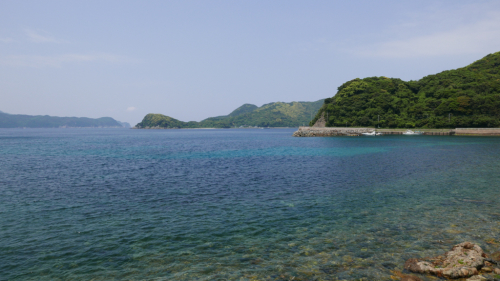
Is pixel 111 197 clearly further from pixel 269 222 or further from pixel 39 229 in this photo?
pixel 269 222

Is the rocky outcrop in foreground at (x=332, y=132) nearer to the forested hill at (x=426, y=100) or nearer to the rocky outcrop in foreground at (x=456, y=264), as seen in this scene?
the forested hill at (x=426, y=100)

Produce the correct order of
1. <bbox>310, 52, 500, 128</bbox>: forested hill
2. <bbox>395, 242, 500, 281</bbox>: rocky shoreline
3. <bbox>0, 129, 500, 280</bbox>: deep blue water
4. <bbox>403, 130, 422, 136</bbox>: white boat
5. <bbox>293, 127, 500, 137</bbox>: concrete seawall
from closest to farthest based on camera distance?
<bbox>395, 242, 500, 281</bbox>: rocky shoreline, <bbox>0, 129, 500, 280</bbox>: deep blue water, <bbox>293, 127, 500, 137</bbox>: concrete seawall, <bbox>403, 130, 422, 136</bbox>: white boat, <bbox>310, 52, 500, 128</bbox>: forested hill

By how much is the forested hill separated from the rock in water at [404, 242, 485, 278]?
474 ft

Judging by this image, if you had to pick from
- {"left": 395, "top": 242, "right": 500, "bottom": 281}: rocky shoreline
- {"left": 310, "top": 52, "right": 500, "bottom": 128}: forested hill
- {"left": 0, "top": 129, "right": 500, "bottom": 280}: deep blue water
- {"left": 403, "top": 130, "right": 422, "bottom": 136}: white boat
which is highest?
{"left": 310, "top": 52, "right": 500, "bottom": 128}: forested hill

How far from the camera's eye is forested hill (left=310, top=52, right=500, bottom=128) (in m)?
127

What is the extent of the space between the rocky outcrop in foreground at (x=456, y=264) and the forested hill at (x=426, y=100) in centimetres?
14442

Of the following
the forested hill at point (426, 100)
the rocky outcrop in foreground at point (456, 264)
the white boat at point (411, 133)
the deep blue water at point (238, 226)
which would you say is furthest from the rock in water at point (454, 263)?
the forested hill at point (426, 100)

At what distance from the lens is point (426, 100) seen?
15200 centimetres

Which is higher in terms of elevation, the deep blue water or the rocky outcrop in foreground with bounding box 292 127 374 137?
the rocky outcrop in foreground with bounding box 292 127 374 137

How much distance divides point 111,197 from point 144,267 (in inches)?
543

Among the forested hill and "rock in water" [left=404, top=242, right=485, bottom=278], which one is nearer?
"rock in water" [left=404, top=242, right=485, bottom=278]

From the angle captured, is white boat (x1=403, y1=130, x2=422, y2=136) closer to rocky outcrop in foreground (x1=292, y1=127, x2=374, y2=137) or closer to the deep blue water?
rocky outcrop in foreground (x1=292, y1=127, x2=374, y2=137)

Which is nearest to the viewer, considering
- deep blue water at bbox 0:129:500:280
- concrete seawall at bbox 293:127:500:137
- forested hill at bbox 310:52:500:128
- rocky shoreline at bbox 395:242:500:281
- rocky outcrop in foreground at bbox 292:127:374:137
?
rocky shoreline at bbox 395:242:500:281

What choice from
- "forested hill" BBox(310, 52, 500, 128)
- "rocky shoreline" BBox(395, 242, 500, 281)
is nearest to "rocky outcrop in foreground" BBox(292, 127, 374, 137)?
"forested hill" BBox(310, 52, 500, 128)
